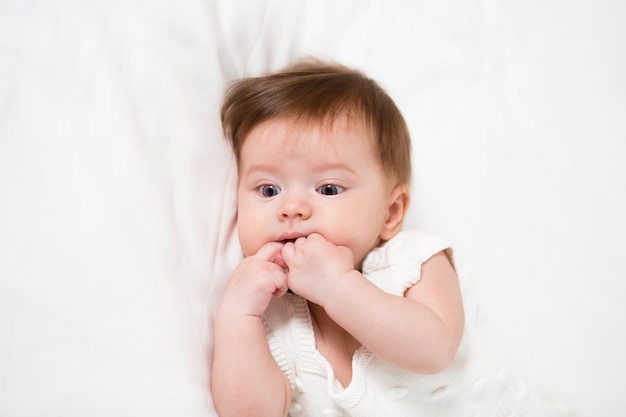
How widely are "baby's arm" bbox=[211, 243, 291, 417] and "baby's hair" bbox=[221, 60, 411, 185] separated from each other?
27 centimetres

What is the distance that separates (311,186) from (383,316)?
28cm

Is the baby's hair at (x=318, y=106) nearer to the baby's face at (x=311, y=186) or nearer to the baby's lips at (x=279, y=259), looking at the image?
the baby's face at (x=311, y=186)

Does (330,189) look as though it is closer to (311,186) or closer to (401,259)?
(311,186)

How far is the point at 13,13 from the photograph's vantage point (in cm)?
102

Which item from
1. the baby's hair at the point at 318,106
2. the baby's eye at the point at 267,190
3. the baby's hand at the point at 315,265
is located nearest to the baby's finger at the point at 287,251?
the baby's hand at the point at 315,265

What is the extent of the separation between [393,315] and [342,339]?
0.23m

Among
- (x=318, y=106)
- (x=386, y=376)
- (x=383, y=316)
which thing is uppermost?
(x=318, y=106)

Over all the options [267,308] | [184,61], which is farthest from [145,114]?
[267,308]

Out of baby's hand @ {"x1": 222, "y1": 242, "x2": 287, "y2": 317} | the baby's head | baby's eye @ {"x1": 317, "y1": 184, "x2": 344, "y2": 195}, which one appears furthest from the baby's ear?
baby's hand @ {"x1": 222, "y1": 242, "x2": 287, "y2": 317}

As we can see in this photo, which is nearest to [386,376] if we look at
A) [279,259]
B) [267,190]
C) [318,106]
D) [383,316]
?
[383,316]

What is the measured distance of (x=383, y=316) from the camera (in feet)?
3.36

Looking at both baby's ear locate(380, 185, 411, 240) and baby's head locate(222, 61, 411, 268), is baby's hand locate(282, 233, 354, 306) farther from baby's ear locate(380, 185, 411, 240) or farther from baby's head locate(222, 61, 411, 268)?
baby's ear locate(380, 185, 411, 240)

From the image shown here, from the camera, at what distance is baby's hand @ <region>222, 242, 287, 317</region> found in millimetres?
1073

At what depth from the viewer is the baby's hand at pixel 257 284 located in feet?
3.52
